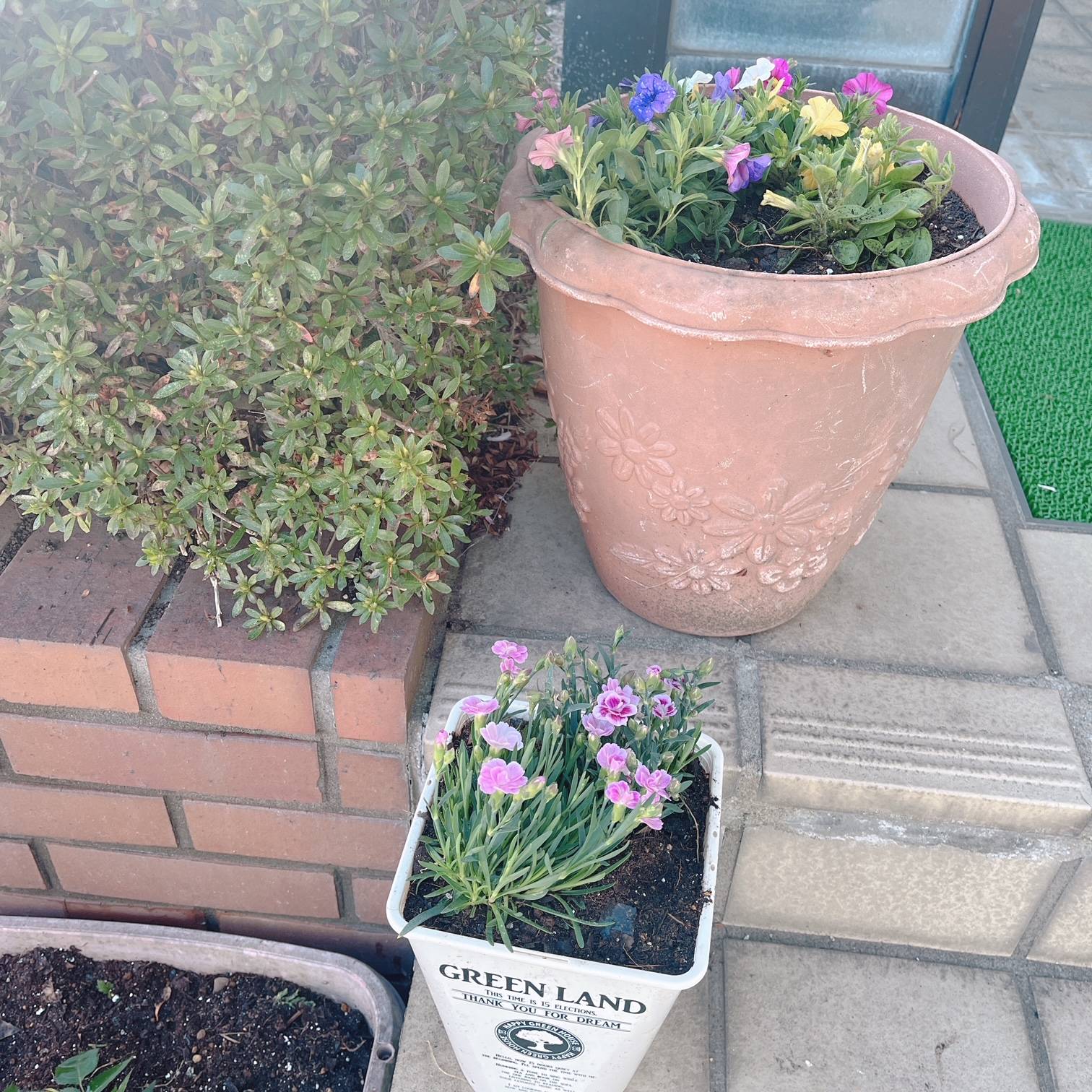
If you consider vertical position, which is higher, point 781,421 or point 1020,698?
point 781,421

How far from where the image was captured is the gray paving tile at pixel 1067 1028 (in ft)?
4.35

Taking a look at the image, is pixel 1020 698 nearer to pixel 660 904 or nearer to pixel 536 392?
pixel 660 904

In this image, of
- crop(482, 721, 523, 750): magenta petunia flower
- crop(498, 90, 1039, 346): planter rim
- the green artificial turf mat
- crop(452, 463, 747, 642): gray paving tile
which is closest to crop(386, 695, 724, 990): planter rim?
crop(482, 721, 523, 750): magenta petunia flower

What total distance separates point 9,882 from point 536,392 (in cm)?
124

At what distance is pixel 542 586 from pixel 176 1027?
84 centimetres

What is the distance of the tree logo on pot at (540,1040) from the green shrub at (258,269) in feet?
1.69

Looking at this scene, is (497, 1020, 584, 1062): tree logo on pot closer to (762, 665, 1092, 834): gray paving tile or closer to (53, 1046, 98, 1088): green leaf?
(762, 665, 1092, 834): gray paving tile

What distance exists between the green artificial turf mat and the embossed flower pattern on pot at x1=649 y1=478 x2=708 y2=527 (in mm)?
831

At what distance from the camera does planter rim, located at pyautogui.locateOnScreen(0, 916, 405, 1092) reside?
1474 millimetres

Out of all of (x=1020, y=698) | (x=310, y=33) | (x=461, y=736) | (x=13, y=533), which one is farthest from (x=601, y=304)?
(x=13, y=533)

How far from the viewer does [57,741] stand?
142cm

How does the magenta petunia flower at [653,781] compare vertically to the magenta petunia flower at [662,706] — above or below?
above

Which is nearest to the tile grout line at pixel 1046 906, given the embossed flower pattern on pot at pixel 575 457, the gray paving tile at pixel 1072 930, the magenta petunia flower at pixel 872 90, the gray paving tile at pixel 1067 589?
the gray paving tile at pixel 1072 930

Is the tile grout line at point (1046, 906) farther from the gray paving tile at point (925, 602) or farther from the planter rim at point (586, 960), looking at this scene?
the planter rim at point (586, 960)
